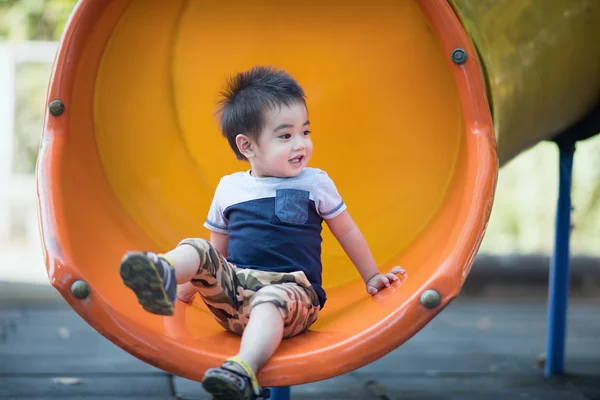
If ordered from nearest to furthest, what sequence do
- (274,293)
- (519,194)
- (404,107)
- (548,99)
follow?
(274,293) < (548,99) < (404,107) < (519,194)

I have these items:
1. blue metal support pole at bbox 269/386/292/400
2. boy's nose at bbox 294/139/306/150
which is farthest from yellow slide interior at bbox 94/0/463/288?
boy's nose at bbox 294/139/306/150

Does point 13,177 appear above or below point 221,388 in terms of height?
above

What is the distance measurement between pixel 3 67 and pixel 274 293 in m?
3.54

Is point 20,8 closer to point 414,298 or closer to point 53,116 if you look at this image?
point 53,116

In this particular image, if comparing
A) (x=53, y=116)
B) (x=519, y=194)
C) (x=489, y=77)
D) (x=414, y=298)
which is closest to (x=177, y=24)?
(x=53, y=116)

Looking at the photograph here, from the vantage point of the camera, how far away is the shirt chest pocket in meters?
1.87

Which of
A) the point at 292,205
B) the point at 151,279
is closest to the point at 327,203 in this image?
the point at 292,205

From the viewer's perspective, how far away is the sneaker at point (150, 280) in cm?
143

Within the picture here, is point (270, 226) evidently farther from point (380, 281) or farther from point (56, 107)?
point (56, 107)

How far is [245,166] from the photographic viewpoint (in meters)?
2.46

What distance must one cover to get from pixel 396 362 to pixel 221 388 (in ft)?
5.07

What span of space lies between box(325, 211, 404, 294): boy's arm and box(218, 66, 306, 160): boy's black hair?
0.88ft

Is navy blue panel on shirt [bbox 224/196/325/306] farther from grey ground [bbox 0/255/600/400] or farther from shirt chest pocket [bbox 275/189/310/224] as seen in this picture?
grey ground [bbox 0/255/600/400]

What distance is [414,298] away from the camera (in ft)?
5.16
